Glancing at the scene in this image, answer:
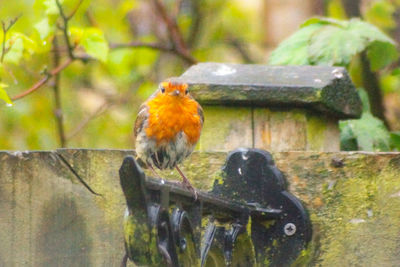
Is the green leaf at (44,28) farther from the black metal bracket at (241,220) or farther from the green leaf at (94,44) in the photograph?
the black metal bracket at (241,220)

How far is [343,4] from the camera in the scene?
404cm

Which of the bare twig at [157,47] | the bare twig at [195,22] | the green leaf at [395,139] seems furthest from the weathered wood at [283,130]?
the bare twig at [195,22]

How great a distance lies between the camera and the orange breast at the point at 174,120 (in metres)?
2.47

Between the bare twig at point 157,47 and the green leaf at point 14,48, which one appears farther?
the bare twig at point 157,47

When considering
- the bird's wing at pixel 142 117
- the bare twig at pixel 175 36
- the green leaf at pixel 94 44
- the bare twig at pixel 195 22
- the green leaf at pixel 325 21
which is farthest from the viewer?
the bare twig at pixel 195 22

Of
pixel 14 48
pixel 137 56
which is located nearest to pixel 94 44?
pixel 14 48

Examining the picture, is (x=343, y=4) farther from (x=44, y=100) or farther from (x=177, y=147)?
(x=44, y=100)

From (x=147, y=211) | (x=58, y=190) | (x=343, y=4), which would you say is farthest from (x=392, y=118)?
(x=147, y=211)

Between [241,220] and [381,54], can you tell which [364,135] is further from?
[241,220]

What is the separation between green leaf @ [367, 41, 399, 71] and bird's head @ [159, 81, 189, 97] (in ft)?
3.05

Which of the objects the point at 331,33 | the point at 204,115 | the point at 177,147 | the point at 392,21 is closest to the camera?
the point at 177,147

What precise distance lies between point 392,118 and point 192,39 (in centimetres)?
197

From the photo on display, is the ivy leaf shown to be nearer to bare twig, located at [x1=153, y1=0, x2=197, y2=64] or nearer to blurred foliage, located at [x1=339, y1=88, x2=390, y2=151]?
blurred foliage, located at [x1=339, y1=88, x2=390, y2=151]

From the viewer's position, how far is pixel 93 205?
7.22 feet
